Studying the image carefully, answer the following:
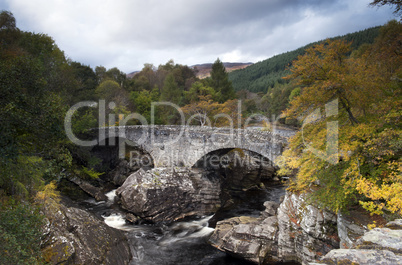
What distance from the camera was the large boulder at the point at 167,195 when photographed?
55.8ft

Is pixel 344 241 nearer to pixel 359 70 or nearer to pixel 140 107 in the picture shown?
pixel 359 70

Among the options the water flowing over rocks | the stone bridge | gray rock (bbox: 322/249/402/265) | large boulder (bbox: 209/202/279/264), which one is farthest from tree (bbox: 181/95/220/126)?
gray rock (bbox: 322/249/402/265)

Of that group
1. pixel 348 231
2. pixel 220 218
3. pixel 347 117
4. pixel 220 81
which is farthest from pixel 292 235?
pixel 220 81

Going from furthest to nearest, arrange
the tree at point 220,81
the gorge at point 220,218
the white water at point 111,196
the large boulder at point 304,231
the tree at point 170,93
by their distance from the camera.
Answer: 1. the tree at point 220,81
2. the tree at point 170,93
3. the white water at point 111,196
4. the gorge at point 220,218
5. the large boulder at point 304,231

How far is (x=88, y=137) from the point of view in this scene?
2586 centimetres

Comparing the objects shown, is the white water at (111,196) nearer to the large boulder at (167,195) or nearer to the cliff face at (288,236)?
the large boulder at (167,195)

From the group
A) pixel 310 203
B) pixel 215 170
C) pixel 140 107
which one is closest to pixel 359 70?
pixel 310 203

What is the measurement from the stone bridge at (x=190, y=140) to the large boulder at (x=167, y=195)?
260 cm

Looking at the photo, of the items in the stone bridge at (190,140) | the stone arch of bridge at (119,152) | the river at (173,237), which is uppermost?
the stone bridge at (190,140)

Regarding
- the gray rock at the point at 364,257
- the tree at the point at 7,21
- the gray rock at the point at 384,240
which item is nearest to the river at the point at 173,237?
the gray rock at the point at 384,240

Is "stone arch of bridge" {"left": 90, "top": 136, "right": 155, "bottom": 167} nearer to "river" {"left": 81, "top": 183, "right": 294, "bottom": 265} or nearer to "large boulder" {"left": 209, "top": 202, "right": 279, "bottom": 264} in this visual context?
"river" {"left": 81, "top": 183, "right": 294, "bottom": 265}

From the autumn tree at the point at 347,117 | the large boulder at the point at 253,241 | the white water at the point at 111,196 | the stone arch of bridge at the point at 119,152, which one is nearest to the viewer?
the autumn tree at the point at 347,117

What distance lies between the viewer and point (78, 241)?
927 cm

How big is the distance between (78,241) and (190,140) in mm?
13634
